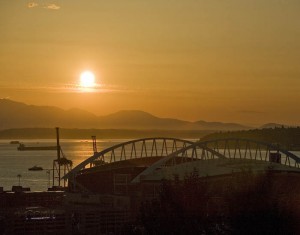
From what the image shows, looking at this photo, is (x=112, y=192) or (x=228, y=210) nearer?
(x=228, y=210)

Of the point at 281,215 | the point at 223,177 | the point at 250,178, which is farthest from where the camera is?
the point at 223,177

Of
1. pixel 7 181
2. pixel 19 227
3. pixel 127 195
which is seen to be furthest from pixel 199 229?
pixel 7 181

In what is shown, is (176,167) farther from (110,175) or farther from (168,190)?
(168,190)

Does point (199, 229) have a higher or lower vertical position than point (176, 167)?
lower

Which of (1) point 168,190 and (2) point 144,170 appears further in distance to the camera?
(2) point 144,170

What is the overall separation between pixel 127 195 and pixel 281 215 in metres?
27.8

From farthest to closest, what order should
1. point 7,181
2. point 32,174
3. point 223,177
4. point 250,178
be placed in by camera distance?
point 32,174 → point 7,181 → point 223,177 → point 250,178

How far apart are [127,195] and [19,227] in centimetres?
1234

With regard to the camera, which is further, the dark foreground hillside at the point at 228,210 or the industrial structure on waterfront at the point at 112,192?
the industrial structure on waterfront at the point at 112,192

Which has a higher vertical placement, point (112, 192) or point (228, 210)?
point (112, 192)

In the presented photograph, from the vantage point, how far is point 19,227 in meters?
45.7

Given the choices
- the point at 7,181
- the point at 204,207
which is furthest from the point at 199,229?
the point at 7,181

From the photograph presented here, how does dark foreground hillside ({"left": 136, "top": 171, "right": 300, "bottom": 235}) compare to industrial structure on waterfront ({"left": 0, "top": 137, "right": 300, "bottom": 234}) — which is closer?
dark foreground hillside ({"left": 136, "top": 171, "right": 300, "bottom": 235})

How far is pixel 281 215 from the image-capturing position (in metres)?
29.7
